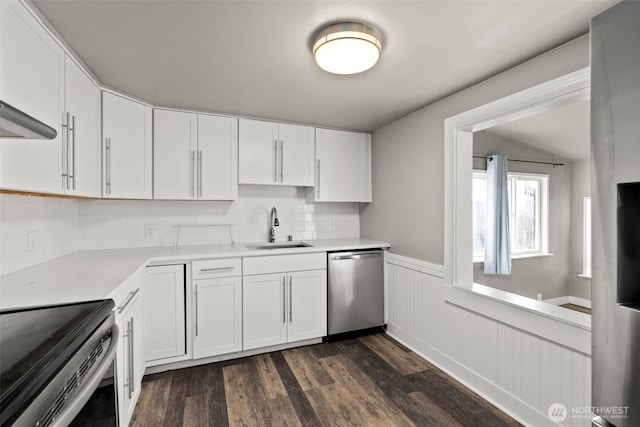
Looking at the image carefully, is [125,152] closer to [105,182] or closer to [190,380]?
[105,182]

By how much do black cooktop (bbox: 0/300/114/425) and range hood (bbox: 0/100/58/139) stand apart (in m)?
0.60

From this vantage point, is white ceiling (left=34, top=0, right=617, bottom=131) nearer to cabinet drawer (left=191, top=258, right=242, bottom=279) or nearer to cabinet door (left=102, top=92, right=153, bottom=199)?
cabinet door (left=102, top=92, right=153, bottom=199)

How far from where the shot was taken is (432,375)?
2.37 m

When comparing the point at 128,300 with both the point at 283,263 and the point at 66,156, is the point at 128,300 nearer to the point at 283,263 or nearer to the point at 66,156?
the point at 66,156

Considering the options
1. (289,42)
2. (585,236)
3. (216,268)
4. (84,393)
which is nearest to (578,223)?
(585,236)

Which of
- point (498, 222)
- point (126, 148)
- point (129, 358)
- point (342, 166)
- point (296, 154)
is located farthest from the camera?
point (498, 222)

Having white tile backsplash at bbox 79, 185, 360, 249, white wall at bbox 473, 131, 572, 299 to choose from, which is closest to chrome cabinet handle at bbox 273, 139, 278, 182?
white tile backsplash at bbox 79, 185, 360, 249

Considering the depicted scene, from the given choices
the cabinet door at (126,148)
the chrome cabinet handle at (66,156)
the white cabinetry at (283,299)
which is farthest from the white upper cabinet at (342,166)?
the chrome cabinet handle at (66,156)

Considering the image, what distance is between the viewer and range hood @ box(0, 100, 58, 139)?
2.59ft

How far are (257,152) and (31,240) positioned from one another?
6.00 feet

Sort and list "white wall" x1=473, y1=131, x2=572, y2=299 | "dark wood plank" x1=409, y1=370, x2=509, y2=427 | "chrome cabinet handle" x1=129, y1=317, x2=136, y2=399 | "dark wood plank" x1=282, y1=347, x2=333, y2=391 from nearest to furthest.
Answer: "chrome cabinet handle" x1=129, y1=317, x2=136, y2=399
"dark wood plank" x1=409, y1=370, x2=509, y2=427
"dark wood plank" x1=282, y1=347, x2=333, y2=391
"white wall" x1=473, y1=131, x2=572, y2=299

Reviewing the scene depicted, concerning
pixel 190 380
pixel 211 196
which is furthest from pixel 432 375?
pixel 211 196

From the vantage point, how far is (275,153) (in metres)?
3.08

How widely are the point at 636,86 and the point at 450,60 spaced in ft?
3.79
